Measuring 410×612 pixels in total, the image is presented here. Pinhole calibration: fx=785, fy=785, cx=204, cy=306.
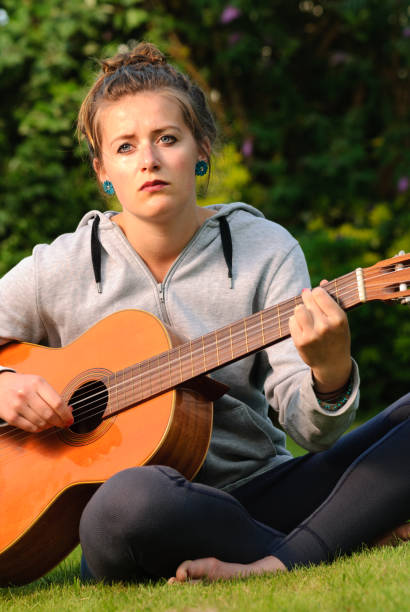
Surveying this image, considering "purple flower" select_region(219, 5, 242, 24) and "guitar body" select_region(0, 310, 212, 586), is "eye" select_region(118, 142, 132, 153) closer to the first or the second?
"guitar body" select_region(0, 310, 212, 586)

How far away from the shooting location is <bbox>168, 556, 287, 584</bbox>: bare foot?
1921 millimetres

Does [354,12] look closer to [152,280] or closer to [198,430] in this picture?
[152,280]

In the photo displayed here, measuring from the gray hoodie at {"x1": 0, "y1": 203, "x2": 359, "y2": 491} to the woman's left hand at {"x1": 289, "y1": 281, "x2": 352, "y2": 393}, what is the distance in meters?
0.29

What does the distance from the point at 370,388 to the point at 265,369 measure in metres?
3.34

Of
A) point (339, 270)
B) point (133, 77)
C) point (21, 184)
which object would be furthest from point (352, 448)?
point (21, 184)

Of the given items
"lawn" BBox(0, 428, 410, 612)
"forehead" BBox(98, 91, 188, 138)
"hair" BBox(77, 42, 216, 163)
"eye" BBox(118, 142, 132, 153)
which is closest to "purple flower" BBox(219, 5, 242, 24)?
"hair" BBox(77, 42, 216, 163)

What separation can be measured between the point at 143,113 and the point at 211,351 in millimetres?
803

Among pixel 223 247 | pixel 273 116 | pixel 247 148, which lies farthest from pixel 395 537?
pixel 273 116

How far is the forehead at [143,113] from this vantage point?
2.38m

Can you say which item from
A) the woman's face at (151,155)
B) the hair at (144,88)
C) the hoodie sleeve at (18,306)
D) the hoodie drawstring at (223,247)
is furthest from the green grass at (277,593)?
Result: the hair at (144,88)

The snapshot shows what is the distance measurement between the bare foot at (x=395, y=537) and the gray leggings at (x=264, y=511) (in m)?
0.02

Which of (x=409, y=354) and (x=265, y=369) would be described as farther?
(x=409, y=354)

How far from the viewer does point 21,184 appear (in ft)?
17.9

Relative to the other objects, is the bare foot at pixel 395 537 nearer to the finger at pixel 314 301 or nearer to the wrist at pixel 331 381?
the wrist at pixel 331 381
